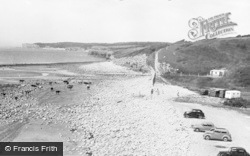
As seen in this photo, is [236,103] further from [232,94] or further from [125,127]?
[125,127]

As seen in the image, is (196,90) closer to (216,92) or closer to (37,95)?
(216,92)

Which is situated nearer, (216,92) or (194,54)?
(216,92)

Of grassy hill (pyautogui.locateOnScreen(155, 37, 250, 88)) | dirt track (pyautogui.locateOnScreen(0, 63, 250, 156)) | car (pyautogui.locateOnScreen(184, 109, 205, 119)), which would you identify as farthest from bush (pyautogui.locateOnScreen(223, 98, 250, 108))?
grassy hill (pyautogui.locateOnScreen(155, 37, 250, 88))

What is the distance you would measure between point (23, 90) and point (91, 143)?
3677 centimetres

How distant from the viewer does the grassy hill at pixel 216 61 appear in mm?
74500

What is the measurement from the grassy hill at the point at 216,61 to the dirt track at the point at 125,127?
27809 mm

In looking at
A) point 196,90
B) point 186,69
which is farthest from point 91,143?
point 186,69

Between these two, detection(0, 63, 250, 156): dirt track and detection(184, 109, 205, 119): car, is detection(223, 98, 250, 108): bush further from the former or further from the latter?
detection(184, 109, 205, 119): car

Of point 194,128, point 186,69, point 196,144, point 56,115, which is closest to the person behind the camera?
point 196,144

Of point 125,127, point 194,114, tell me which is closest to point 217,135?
point 194,114

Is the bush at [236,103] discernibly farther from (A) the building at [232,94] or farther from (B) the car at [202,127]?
(B) the car at [202,127]

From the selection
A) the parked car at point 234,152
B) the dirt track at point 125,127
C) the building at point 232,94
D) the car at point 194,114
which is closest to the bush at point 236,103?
the building at point 232,94

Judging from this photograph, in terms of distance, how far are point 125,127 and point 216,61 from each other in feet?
285

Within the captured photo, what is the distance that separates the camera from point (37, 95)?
5528 centimetres
